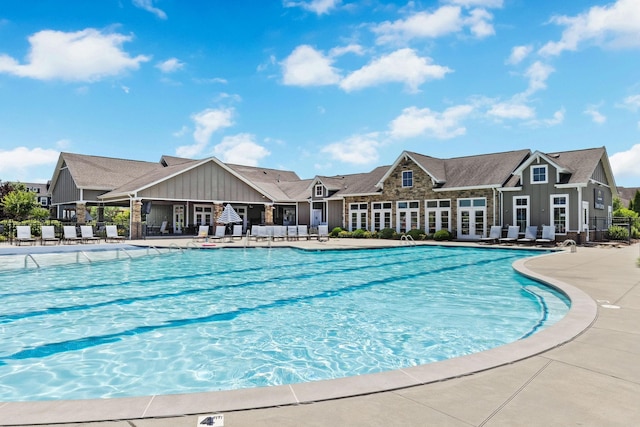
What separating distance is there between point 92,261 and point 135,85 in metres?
10.2

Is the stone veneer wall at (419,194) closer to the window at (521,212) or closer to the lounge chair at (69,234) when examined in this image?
the window at (521,212)

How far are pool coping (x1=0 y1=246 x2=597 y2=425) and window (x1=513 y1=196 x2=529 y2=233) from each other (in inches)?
869

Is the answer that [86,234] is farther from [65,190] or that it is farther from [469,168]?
[469,168]

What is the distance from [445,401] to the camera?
2.84 metres

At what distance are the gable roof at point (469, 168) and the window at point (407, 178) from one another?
0.95m

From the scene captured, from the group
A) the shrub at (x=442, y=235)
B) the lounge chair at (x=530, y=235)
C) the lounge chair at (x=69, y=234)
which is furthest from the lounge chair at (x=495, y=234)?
the lounge chair at (x=69, y=234)

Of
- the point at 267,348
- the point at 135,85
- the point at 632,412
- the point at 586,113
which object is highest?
the point at 135,85

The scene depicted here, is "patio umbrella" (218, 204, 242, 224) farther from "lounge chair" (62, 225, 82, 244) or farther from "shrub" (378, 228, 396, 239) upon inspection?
"shrub" (378, 228, 396, 239)

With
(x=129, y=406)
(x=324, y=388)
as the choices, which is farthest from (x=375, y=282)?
(x=129, y=406)

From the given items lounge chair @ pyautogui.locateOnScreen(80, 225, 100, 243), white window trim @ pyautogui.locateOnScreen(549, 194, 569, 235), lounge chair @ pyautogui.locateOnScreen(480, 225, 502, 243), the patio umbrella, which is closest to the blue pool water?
lounge chair @ pyautogui.locateOnScreen(80, 225, 100, 243)

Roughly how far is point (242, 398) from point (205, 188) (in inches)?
1074

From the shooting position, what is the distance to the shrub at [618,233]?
943 inches

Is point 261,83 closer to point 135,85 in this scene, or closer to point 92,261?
point 135,85

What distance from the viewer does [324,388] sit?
307 centimetres
